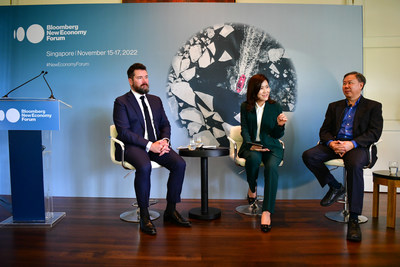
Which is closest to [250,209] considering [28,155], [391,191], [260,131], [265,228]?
[265,228]

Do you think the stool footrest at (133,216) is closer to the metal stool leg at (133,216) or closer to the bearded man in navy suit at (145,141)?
the metal stool leg at (133,216)

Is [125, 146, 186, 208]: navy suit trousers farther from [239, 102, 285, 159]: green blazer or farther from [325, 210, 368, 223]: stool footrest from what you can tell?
[325, 210, 368, 223]: stool footrest

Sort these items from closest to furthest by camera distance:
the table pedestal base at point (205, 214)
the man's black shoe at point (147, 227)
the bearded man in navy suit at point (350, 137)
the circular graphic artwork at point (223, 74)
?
the man's black shoe at point (147, 227) → the bearded man in navy suit at point (350, 137) → the table pedestal base at point (205, 214) → the circular graphic artwork at point (223, 74)

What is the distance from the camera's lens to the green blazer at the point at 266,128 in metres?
3.11

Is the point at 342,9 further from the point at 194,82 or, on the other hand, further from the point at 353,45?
the point at 194,82

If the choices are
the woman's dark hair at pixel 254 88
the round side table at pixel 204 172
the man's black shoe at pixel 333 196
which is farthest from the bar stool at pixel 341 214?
the round side table at pixel 204 172

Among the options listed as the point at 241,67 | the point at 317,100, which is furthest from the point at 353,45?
the point at 241,67

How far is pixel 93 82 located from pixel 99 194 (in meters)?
1.46

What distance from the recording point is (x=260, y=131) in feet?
10.5

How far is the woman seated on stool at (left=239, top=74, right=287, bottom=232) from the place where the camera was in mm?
3004

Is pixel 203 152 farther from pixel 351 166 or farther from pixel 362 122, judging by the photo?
pixel 362 122

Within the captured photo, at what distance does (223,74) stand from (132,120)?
4.65ft

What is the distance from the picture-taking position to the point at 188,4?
3.86 m

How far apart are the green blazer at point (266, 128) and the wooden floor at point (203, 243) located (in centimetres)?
73
